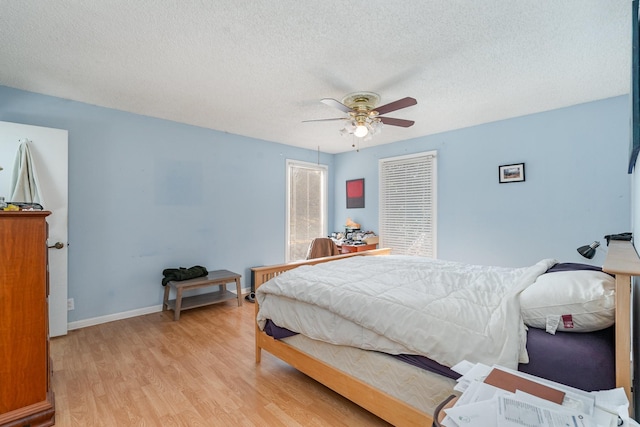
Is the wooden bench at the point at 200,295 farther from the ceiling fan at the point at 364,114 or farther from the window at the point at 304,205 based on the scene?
the ceiling fan at the point at 364,114

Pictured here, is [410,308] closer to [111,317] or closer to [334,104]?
[334,104]

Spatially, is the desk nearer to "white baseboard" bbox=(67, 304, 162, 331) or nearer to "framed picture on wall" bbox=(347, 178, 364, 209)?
"framed picture on wall" bbox=(347, 178, 364, 209)

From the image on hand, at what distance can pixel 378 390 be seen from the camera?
1.67 m

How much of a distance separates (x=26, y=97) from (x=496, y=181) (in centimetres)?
Answer: 520

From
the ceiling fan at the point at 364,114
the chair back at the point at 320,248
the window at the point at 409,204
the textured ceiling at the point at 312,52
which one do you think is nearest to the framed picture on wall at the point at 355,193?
the window at the point at 409,204

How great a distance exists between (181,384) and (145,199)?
91.2 inches

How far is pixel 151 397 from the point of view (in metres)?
2.02

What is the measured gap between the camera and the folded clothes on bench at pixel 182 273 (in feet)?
11.8

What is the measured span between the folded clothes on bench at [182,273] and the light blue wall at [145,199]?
146 millimetres

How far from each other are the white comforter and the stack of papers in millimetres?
466

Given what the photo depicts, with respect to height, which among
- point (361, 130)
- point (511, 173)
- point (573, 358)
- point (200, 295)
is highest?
point (361, 130)

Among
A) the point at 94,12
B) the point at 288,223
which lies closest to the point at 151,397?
the point at 94,12

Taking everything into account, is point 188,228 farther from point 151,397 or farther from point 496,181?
point 496,181

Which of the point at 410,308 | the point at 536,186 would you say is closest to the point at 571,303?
the point at 410,308
